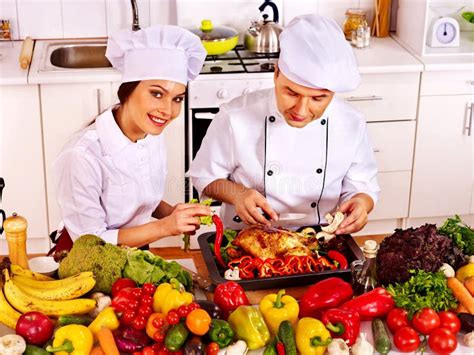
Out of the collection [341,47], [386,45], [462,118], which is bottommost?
[462,118]

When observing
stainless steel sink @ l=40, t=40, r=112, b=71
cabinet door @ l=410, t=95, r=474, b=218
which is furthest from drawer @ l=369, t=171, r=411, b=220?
stainless steel sink @ l=40, t=40, r=112, b=71

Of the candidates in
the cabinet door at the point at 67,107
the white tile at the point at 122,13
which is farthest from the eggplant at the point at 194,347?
the white tile at the point at 122,13

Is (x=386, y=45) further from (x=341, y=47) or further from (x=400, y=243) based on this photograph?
(x=400, y=243)

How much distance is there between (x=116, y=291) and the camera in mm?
2027

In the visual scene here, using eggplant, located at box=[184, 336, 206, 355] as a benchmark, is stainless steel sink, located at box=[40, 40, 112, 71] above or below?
above

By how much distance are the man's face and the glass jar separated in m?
2.10

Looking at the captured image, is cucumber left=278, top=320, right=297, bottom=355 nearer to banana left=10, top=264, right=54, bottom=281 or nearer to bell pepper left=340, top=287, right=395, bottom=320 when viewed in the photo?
bell pepper left=340, top=287, right=395, bottom=320

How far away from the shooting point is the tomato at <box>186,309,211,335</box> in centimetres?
185

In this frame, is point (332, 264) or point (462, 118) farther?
point (462, 118)

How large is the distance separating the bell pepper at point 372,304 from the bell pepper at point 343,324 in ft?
0.22

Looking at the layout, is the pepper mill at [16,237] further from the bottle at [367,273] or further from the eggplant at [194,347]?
the bottle at [367,273]

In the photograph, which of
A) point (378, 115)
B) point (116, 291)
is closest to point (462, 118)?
point (378, 115)

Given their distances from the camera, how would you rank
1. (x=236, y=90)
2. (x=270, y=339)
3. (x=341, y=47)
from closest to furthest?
(x=270, y=339)
(x=341, y=47)
(x=236, y=90)

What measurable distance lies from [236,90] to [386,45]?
991 mm
